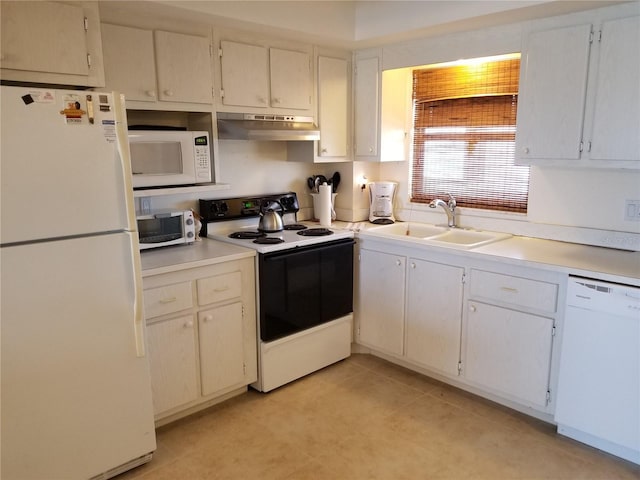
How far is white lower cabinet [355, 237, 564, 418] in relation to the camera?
8.46ft

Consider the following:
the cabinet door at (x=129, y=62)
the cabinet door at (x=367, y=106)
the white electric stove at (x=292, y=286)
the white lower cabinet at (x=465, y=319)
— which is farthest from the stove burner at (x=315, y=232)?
the cabinet door at (x=129, y=62)

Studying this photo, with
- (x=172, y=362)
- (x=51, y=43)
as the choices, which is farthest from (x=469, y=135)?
(x=51, y=43)

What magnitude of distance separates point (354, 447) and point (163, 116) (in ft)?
7.35

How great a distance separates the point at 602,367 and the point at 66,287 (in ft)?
8.09

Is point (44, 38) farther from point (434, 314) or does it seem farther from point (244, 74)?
point (434, 314)

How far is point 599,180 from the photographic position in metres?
2.83

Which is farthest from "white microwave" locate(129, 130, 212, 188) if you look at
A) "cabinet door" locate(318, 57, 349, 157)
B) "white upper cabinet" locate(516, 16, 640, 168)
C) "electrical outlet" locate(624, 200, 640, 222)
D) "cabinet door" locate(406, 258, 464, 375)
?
"electrical outlet" locate(624, 200, 640, 222)

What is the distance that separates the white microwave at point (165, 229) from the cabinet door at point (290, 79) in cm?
97

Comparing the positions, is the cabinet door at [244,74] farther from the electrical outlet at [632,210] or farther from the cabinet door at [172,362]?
the electrical outlet at [632,210]

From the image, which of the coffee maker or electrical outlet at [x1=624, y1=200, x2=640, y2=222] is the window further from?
electrical outlet at [x1=624, y1=200, x2=640, y2=222]

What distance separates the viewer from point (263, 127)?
3.03 meters

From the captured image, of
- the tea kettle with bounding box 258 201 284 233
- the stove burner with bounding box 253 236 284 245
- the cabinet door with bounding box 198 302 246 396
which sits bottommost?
the cabinet door with bounding box 198 302 246 396

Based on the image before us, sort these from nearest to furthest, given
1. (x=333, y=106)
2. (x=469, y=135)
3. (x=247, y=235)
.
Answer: (x=247, y=235), (x=469, y=135), (x=333, y=106)

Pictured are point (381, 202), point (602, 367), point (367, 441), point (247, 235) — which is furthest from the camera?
point (381, 202)
